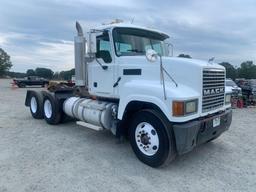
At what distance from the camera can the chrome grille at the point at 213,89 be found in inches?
192

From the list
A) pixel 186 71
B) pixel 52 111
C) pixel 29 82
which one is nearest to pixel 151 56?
pixel 186 71

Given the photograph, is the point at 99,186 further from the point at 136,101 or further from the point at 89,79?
the point at 89,79

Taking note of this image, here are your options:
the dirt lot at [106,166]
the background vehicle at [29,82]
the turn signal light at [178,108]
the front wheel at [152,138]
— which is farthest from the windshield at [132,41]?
the background vehicle at [29,82]

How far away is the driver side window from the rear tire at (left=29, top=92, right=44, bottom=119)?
12.6 feet

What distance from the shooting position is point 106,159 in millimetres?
5250

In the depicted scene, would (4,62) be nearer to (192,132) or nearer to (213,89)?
(213,89)

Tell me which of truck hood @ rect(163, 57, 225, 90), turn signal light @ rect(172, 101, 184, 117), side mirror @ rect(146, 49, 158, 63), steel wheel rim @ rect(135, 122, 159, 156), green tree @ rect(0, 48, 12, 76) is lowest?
steel wheel rim @ rect(135, 122, 159, 156)

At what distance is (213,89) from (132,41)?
2.10 meters

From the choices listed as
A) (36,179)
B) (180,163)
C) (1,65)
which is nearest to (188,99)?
(180,163)

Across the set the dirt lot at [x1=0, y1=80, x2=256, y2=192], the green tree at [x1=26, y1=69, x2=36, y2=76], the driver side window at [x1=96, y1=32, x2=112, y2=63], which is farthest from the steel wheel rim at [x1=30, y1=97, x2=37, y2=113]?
the green tree at [x1=26, y1=69, x2=36, y2=76]

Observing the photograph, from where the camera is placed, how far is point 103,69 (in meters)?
6.23

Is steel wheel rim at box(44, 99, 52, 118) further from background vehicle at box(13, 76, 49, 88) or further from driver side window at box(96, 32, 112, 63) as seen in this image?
background vehicle at box(13, 76, 49, 88)

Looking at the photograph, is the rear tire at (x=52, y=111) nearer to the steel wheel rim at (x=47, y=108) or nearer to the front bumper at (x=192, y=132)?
the steel wheel rim at (x=47, y=108)

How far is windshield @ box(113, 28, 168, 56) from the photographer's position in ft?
19.1
